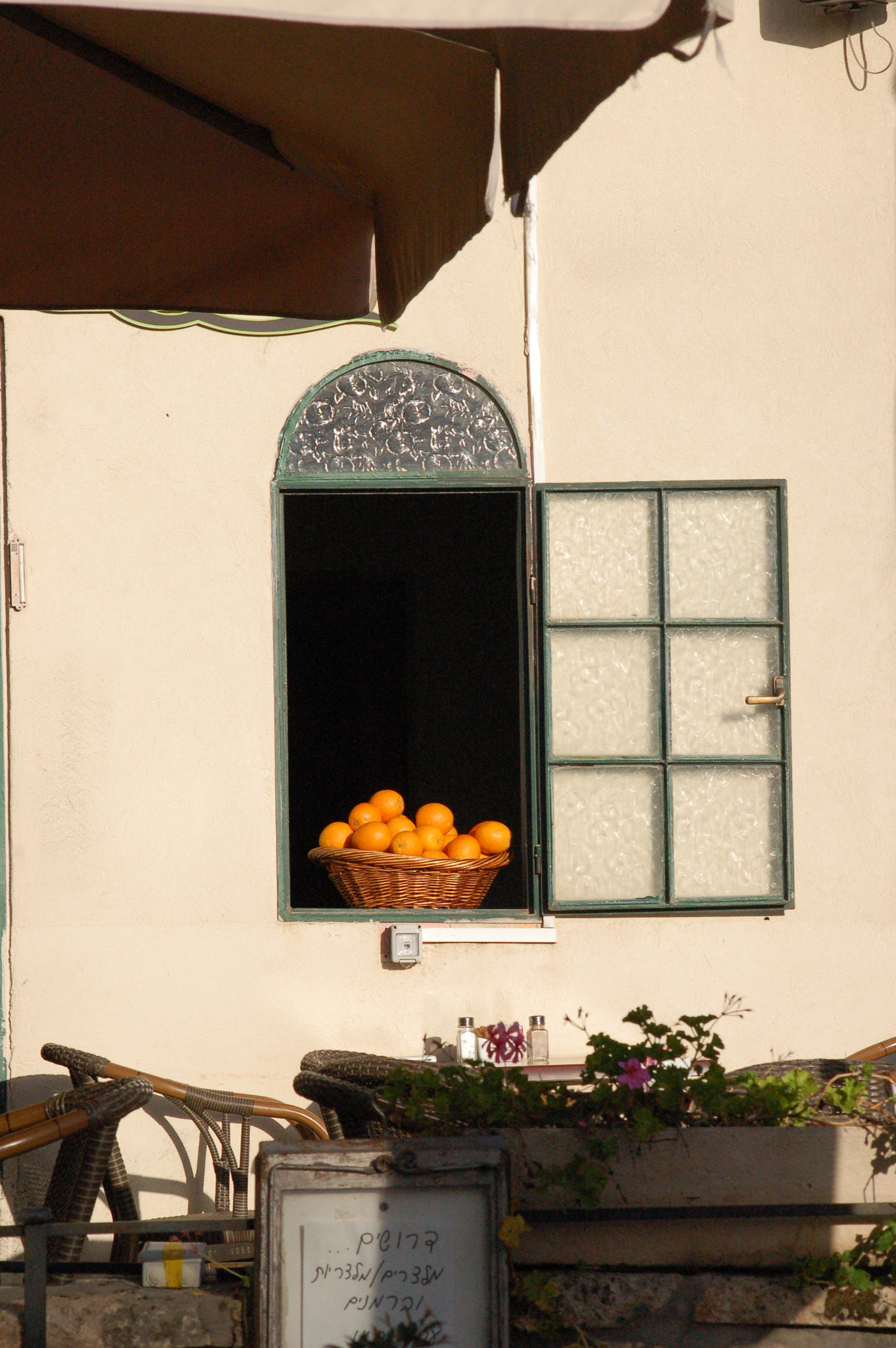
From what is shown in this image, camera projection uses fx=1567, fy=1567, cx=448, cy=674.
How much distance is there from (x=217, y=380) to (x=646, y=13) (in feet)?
12.5

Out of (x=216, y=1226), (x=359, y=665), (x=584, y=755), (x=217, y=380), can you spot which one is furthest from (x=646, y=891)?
(x=359, y=665)

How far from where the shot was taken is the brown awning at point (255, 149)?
8.15ft

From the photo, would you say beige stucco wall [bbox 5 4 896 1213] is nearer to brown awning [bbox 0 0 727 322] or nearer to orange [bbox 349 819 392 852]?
orange [bbox 349 819 392 852]

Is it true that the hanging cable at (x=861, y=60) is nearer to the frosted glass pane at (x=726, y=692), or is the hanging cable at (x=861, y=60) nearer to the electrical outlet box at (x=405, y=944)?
the frosted glass pane at (x=726, y=692)

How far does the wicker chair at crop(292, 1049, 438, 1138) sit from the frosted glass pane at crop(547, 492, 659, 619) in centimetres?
172

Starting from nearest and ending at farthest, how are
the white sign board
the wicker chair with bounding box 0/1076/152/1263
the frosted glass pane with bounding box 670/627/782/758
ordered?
the white sign board
the wicker chair with bounding box 0/1076/152/1263
the frosted glass pane with bounding box 670/627/782/758

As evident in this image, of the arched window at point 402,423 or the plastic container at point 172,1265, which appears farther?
the arched window at point 402,423

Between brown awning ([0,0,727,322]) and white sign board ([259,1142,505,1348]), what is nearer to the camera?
brown awning ([0,0,727,322])

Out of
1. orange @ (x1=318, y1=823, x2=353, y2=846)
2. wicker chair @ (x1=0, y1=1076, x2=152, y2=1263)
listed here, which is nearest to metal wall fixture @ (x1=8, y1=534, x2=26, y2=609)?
orange @ (x1=318, y1=823, x2=353, y2=846)

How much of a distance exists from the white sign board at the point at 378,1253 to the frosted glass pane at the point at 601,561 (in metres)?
2.98

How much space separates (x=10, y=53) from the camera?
2994 millimetres

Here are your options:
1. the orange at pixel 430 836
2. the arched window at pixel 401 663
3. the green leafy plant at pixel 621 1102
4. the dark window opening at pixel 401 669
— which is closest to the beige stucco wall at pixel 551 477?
the orange at pixel 430 836

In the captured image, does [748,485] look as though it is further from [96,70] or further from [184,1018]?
[96,70]

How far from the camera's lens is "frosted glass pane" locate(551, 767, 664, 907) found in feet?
17.6
